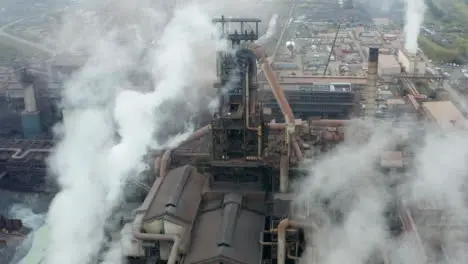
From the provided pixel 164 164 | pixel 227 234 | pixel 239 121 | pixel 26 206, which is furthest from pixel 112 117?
pixel 227 234

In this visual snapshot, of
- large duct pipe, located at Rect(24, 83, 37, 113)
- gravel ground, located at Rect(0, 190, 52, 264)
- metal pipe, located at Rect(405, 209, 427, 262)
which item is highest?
large duct pipe, located at Rect(24, 83, 37, 113)

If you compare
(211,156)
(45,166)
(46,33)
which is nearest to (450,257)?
(211,156)

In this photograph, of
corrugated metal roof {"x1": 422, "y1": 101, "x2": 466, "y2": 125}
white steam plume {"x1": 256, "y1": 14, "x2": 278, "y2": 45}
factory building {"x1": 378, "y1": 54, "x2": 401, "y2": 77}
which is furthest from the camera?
white steam plume {"x1": 256, "y1": 14, "x2": 278, "y2": 45}

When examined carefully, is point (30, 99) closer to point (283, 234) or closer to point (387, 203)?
point (283, 234)

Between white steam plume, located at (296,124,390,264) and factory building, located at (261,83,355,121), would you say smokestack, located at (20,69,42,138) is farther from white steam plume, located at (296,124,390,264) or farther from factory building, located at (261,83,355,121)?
white steam plume, located at (296,124,390,264)

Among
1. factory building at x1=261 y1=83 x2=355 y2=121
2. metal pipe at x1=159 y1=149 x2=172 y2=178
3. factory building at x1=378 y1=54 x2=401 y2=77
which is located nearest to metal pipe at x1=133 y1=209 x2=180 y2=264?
metal pipe at x1=159 y1=149 x2=172 y2=178

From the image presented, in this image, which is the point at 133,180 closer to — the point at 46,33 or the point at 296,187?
the point at 296,187

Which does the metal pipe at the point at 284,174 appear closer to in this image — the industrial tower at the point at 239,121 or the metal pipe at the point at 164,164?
the industrial tower at the point at 239,121
